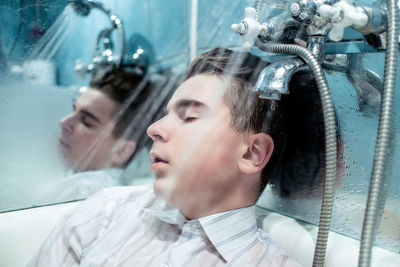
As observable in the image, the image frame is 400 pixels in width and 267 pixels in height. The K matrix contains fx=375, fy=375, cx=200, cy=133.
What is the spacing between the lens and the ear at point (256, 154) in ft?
2.83

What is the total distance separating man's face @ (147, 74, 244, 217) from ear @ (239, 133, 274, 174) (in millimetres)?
20

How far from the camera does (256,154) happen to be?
0.87 meters

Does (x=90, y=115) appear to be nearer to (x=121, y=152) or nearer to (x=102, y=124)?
(x=102, y=124)

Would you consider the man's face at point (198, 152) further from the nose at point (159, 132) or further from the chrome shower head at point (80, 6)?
the chrome shower head at point (80, 6)

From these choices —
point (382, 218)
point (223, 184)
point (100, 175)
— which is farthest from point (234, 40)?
point (100, 175)

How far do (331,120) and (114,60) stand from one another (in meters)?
1.02

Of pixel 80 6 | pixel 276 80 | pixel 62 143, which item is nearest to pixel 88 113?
pixel 62 143

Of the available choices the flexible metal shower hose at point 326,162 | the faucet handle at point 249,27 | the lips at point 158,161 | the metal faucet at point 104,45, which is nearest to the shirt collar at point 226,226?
the lips at point 158,161

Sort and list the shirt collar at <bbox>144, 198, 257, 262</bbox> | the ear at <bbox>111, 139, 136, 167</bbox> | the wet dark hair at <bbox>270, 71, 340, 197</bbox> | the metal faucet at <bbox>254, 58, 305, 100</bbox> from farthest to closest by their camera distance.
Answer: the ear at <bbox>111, 139, 136, 167</bbox> < the wet dark hair at <bbox>270, 71, 340, 197</bbox> < the shirt collar at <bbox>144, 198, 257, 262</bbox> < the metal faucet at <bbox>254, 58, 305, 100</bbox>

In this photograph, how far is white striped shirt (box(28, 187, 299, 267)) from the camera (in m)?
0.82

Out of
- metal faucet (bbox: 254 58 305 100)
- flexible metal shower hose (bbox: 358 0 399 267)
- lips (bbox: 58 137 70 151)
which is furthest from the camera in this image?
lips (bbox: 58 137 70 151)

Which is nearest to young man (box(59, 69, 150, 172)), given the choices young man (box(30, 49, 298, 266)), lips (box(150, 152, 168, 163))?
young man (box(30, 49, 298, 266))

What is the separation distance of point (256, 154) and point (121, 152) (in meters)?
0.70

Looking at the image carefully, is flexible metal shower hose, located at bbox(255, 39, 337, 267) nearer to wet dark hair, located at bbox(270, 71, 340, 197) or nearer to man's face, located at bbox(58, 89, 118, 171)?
wet dark hair, located at bbox(270, 71, 340, 197)
